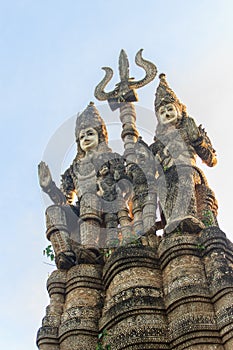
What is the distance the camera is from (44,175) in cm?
1366

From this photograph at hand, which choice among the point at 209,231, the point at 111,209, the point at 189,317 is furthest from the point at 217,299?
the point at 111,209

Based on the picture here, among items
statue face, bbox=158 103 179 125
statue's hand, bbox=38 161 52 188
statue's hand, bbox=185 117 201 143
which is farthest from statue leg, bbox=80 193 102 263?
statue's hand, bbox=185 117 201 143

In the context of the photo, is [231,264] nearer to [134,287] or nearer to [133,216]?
[134,287]

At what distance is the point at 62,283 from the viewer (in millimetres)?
11297

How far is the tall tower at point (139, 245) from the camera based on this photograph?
8.93 meters

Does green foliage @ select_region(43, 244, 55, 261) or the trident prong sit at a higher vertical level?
the trident prong

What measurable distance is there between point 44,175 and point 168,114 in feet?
11.5

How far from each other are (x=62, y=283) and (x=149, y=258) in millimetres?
2134

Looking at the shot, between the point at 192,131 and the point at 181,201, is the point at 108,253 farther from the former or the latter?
the point at 192,131

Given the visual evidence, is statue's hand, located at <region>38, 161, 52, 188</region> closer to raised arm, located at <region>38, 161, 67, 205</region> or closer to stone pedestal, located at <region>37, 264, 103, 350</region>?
raised arm, located at <region>38, 161, 67, 205</region>

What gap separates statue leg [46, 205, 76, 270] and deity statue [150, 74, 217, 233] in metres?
2.27

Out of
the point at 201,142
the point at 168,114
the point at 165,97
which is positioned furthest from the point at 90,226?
the point at 165,97

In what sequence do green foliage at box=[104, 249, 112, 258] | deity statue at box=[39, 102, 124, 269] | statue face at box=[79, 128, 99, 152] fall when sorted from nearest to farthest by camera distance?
green foliage at box=[104, 249, 112, 258] → deity statue at box=[39, 102, 124, 269] → statue face at box=[79, 128, 99, 152]

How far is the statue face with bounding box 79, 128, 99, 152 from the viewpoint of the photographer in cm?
1443
